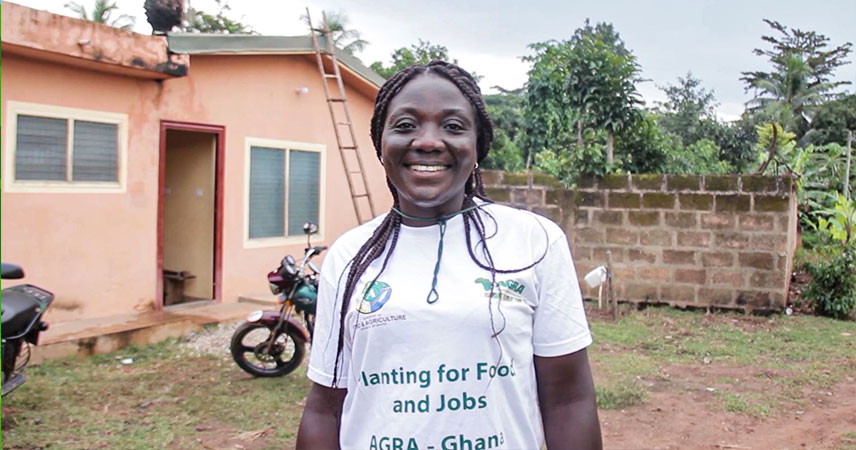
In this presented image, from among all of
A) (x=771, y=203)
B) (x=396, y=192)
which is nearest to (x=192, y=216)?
(x=771, y=203)

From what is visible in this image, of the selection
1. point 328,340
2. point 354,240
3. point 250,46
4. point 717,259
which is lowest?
point 717,259

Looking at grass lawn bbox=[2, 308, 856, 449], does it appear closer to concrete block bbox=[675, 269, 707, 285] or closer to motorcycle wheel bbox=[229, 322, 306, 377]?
motorcycle wheel bbox=[229, 322, 306, 377]

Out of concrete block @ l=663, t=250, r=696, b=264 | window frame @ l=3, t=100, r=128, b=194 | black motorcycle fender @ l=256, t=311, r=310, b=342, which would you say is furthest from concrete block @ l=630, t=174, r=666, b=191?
window frame @ l=3, t=100, r=128, b=194

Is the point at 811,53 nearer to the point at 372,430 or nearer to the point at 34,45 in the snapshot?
the point at 34,45

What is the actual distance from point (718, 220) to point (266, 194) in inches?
195

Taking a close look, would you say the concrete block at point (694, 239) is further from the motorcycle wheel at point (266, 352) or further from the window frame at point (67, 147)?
the window frame at point (67, 147)

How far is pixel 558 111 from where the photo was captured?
14.3 metres

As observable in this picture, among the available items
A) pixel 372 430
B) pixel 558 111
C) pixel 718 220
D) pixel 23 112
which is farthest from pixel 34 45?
pixel 558 111

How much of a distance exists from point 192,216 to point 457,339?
731cm

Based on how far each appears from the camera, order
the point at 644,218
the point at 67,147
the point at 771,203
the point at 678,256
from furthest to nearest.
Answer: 1. the point at 644,218
2. the point at 678,256
3. the point at 771,203
4. the point at 67,147

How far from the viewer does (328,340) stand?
1542 millimetres

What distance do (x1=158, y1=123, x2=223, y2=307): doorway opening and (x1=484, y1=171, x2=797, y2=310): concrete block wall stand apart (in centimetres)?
315

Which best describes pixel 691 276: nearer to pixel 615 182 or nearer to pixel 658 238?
pixel 658 238

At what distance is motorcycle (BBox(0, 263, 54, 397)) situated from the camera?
4117 mm
